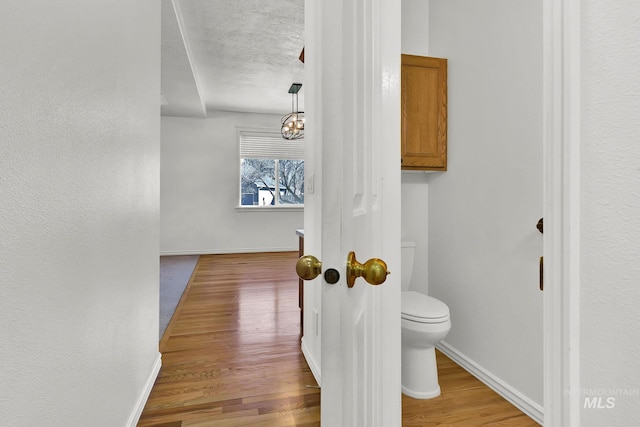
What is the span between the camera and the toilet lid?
1.69 m

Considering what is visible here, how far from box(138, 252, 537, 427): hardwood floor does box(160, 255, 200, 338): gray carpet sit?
0.29ft

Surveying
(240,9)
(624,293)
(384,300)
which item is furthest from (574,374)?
(240,9)

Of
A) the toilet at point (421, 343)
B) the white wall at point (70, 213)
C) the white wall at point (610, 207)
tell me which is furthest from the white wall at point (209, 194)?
the white wall at point (610, 207)

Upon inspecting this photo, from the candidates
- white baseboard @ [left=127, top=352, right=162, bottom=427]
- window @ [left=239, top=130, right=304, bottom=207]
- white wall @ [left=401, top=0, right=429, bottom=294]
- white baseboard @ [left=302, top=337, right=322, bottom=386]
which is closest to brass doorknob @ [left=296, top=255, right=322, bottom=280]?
white baseboard @ [left=127, top=352, right=162, bottom=427]

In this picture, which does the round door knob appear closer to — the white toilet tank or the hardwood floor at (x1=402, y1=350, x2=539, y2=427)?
the hardwood floor at (x1=402, y1=350, x2=539, y2=427)

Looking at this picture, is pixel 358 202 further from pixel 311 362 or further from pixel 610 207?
pixel 311 362

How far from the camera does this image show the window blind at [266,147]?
20.2 feet

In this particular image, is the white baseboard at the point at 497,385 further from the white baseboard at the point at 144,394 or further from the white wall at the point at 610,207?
the white baseboard at the point at 144,394

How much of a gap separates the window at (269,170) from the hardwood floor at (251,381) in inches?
130

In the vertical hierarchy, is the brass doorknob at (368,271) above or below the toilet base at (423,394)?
above

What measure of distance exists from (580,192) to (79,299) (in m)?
1.22

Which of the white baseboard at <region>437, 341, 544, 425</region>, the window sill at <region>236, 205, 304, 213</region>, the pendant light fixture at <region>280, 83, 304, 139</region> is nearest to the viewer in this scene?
the white baseboard at <region>437, 341, 544, 425</region>

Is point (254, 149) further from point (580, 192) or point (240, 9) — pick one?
point (580, 192)

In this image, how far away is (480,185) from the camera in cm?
195
